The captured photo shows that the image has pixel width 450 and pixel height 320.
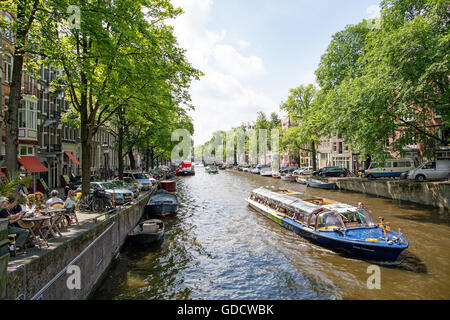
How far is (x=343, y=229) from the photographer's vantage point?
12.9m

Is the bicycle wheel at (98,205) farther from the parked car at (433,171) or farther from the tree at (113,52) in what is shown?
the parked car at (433,171)

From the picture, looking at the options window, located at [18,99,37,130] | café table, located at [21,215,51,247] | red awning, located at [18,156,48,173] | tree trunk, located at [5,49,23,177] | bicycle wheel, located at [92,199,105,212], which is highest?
window, located at [18,99,37,130]

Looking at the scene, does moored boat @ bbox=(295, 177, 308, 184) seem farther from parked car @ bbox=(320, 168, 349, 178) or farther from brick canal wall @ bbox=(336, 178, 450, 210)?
brick canal wall @ bbox=(336, 178, 450, 210)

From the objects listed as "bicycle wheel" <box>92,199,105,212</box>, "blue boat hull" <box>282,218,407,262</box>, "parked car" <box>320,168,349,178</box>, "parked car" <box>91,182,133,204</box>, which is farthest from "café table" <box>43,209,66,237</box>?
"parked car" <box>320,168,349,178</box>

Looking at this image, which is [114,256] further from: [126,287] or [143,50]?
[143,50]

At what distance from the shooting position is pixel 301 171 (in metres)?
51.6

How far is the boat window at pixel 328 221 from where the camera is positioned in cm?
1378

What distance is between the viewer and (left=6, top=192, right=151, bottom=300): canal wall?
5.86 m

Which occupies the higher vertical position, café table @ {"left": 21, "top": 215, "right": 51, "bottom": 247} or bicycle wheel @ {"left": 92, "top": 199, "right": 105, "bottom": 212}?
café table @ {"left": 21, "top": 215, "right": 51, "bottom": 247}

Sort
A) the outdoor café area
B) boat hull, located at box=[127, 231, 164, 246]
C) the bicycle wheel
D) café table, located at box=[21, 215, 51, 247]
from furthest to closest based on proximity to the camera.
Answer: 1. the bicycle wheel
2. boat hull, located at box=[127, 231, 164, 246]
3. café table, located at box=[21, 215, 51, 247]
4. the outdoor café area

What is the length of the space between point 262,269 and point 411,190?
842 inches

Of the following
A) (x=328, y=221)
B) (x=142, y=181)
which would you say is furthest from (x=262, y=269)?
(x=142, y=181)

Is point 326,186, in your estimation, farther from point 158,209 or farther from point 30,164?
point 30,164

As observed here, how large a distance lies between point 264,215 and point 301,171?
32238 millimetres
